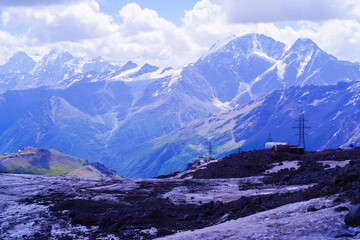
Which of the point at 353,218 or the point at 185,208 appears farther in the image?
the point at 185,208

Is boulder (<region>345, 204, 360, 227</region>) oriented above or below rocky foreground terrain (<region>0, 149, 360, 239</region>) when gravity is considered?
below

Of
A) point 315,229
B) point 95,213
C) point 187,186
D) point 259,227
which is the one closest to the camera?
point 315,229

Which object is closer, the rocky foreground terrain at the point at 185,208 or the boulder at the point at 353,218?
the boulder at the point at 353,218

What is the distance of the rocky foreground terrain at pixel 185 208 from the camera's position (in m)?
18.1

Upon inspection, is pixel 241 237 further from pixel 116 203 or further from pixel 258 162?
pixel 258 162

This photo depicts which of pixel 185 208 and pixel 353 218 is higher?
pixel 185 208

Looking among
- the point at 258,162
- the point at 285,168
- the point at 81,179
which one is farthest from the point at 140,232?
the point at 258,162

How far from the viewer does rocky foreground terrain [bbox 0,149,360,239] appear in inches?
711

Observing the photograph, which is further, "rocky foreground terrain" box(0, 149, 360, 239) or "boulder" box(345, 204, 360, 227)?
"rocky foreground terrain" box(0, 149, 360, 239)

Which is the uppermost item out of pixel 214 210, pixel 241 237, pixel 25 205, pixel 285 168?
pixel 285 168

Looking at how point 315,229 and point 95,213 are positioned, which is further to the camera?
point 95,213

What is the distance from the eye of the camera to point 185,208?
103ft

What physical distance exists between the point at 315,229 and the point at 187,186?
30225 millimetres

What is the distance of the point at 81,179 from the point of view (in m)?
52.2
